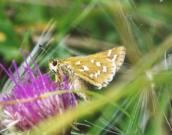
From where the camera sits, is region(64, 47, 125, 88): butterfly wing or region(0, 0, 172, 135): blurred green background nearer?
region(0, 0, 172, 135): blurred green background

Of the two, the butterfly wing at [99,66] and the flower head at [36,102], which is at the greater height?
the butterfly wing at [99,66]

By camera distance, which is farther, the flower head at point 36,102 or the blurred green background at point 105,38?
the flower head at point 36,102

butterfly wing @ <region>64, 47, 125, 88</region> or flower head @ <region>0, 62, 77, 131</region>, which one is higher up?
butterfly wing @ <region>64, 47, 125, 88</region>

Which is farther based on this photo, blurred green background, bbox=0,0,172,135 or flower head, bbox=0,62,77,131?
flower head, bbox=0,62,77,131

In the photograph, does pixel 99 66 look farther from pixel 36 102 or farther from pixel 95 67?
pixel 36 102

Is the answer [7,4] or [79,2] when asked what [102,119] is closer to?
[79,2]
